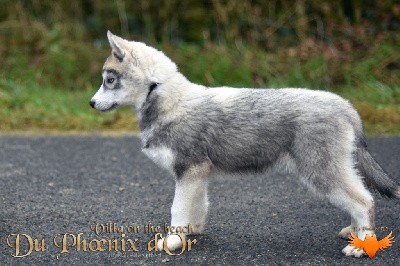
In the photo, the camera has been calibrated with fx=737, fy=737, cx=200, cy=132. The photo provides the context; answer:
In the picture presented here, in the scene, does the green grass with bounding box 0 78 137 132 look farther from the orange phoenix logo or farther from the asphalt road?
the orange phoenix logo

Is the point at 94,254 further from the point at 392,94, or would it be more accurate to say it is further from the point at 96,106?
the point at 392,94

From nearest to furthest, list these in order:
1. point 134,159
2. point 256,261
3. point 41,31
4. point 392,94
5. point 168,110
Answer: point 256,261, point 168,110, point 134,159, point 392,94, point 41,31

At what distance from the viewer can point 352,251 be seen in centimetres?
495

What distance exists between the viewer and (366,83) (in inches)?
416

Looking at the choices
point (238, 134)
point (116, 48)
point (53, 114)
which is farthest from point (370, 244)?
point (53, 114)

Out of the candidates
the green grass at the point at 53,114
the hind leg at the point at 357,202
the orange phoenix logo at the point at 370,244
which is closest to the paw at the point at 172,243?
the hind leg at the point at 357,202

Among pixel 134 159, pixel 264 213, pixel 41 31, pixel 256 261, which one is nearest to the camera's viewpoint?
pixel 256 261

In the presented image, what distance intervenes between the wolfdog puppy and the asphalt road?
0.27m

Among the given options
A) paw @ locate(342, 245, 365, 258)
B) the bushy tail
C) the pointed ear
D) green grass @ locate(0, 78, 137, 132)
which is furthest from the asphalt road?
green grass @ locate(0, 78, 137, 132)

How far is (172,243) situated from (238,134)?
882mm

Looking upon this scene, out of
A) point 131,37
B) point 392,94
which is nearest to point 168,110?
point 392,94

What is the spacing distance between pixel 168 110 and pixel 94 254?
3.70 ft

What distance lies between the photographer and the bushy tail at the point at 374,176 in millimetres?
5125

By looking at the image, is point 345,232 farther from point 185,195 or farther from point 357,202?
point 185,195
